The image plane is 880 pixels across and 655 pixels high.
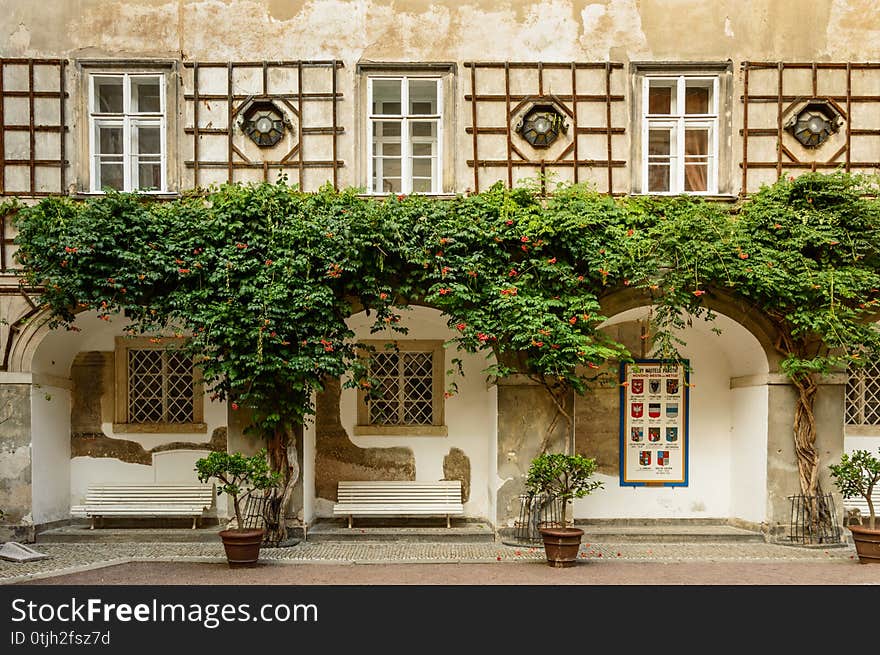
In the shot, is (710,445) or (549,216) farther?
(710,445)

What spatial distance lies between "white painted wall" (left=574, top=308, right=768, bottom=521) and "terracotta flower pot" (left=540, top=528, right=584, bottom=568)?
2336mm

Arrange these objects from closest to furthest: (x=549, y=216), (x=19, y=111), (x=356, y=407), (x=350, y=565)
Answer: (x=350, y=565), (x=549, y=216), (x=19, y=111), (x=356, y=407)

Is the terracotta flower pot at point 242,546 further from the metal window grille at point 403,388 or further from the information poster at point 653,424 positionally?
the information poster at point 653,424

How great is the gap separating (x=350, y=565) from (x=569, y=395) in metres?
3.55

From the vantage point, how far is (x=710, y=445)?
477 inches

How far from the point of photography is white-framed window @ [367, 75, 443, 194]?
11477 millimetres

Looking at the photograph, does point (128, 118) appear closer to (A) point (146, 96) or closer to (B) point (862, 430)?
(A) point (146, 96)

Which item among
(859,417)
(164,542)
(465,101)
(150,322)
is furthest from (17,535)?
(859,417)

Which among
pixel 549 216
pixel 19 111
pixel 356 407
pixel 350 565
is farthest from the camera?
pixel 356 407

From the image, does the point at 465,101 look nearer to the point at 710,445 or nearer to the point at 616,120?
the point at 616,120

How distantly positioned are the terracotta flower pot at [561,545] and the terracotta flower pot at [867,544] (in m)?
3.31

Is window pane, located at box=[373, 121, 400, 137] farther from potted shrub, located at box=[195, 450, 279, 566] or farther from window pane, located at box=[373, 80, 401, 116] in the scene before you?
potted shrub, located at box=[195, 450, 279, 566]

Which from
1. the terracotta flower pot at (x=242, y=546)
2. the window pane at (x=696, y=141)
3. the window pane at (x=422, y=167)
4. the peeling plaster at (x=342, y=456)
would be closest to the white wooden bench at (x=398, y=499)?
the peeling plaster at (x=342, y=456)

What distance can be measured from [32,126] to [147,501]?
17.4 ft
